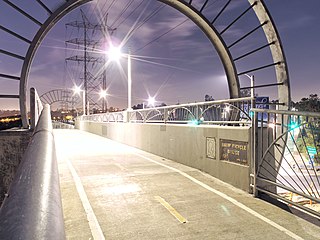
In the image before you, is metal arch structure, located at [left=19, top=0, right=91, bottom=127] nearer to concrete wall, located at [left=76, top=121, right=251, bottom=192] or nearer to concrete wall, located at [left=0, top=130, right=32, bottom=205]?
concrete wall, located at [left=0, top=130, right=32, bottom=205]

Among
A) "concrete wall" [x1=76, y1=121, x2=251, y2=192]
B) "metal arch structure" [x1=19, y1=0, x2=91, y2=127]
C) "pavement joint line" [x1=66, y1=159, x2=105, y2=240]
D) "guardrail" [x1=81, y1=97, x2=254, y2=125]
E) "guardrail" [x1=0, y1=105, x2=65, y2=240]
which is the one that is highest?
"metal arch structure" [x1=19, y1=0, x2=91, y2=127]

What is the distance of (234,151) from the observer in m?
7.14

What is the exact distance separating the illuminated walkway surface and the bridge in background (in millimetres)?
21

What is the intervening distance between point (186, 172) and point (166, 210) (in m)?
3.58

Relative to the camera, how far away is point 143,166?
10.0m

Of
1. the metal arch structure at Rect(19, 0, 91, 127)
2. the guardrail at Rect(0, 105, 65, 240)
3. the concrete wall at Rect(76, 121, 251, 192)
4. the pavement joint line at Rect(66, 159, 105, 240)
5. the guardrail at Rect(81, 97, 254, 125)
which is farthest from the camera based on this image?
the metal arch structure at Rect(19, 0, 91, 127)

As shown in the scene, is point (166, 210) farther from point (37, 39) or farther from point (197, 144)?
point (37, 39)

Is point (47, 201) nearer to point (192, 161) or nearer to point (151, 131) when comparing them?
point (192, 161)

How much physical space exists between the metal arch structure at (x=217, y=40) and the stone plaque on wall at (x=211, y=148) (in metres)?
2.36

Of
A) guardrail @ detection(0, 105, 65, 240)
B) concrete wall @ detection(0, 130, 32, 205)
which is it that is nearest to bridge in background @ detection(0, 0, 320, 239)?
guardrail @ detection(0, 105, 65, 240)

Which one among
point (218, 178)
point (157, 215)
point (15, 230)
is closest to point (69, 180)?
point (157, 215)

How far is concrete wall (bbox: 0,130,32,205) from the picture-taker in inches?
317

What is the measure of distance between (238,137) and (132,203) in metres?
3.10

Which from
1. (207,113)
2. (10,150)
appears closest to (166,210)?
(207,113)
